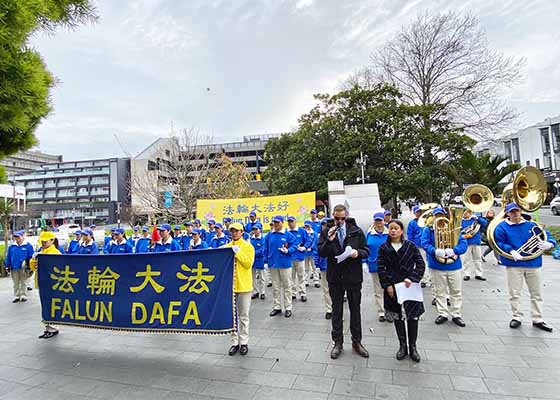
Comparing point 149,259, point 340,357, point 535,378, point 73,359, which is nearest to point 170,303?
point 149,259

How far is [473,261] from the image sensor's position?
8109 millimetres

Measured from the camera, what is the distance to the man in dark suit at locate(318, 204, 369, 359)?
160 inches

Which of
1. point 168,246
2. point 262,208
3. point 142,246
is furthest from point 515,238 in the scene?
point 262,208

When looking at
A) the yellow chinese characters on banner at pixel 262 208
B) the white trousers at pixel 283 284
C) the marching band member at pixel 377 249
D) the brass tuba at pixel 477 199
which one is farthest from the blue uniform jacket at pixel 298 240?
the yellow chinese characters on banner at pixel 262 208

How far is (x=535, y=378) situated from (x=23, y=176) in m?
98.4

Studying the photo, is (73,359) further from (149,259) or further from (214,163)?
(214,163)

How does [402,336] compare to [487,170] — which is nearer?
[402,336]

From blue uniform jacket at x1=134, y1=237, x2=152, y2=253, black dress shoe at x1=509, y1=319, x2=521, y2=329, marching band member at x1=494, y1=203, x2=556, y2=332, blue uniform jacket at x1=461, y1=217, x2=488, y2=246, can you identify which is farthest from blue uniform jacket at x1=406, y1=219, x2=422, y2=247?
blue uniform jacket at x1=134, y1=237, x2=152, y2=253

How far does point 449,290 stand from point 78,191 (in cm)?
8771

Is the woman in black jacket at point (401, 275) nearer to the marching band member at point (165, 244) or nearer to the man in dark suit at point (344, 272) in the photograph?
the man in dark suit at point (344, 272)

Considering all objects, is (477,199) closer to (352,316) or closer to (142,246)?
(352,316)

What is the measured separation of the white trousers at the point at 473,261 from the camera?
799 cm

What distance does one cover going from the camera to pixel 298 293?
283 inches

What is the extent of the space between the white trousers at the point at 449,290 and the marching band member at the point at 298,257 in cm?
247
